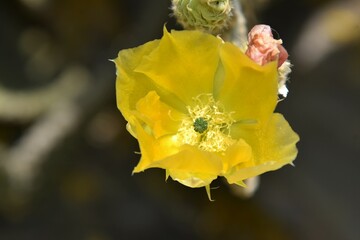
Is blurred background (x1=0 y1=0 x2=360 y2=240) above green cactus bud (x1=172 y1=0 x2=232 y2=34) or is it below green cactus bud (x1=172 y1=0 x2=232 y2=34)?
below

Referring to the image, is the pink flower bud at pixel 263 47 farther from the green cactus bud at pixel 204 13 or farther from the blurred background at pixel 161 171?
the blurred background at pixel 161 171

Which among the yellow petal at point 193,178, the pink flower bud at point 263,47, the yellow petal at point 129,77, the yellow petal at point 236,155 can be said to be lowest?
the yellow petal at point 193,178

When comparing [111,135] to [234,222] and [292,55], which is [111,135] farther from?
[292,55]

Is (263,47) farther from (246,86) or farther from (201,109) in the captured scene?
(201,109)

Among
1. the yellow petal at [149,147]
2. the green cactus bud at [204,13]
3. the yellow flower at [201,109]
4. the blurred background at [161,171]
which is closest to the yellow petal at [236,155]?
the yellow flower at [201,109]

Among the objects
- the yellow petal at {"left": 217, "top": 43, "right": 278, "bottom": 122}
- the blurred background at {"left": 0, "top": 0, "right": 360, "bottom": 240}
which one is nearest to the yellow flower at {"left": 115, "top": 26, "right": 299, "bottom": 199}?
the yellow petal at {"left": 217, "top": 43, "right": 278, "bottom": 122}

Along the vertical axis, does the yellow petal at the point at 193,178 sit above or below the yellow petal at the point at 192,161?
below

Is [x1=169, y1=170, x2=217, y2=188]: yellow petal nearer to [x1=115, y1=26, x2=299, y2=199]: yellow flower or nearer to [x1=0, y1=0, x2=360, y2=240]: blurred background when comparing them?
[x1=115, y1=26, x2=299, y2=199]: yellow flower

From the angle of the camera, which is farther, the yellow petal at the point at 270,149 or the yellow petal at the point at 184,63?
the yellow petal at the point at 184,63
